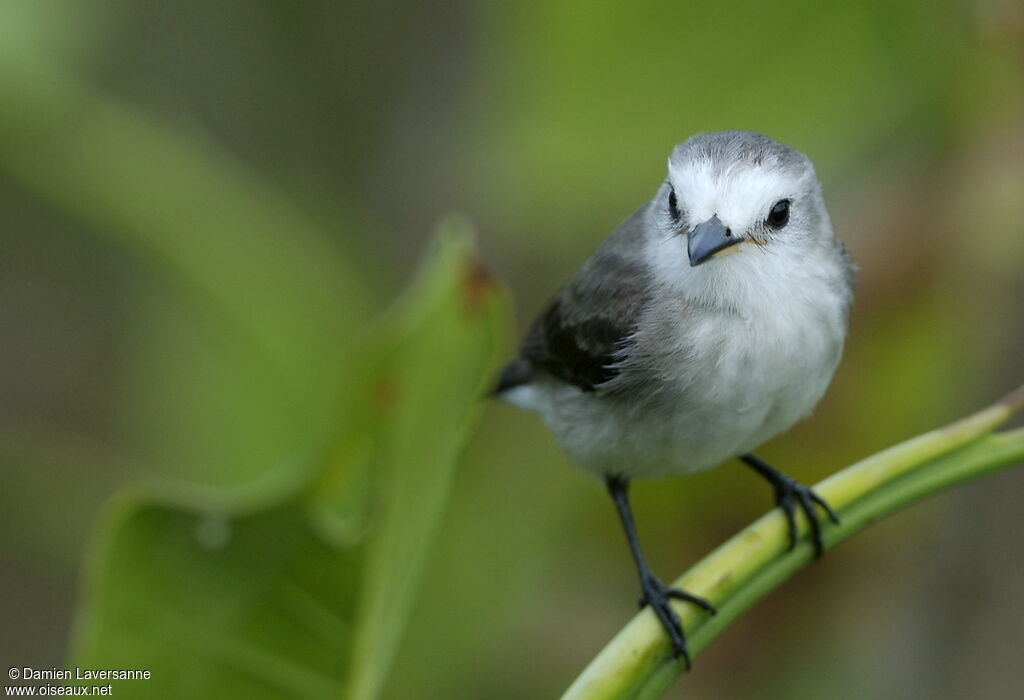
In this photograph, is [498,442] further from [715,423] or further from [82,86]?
[82,86]

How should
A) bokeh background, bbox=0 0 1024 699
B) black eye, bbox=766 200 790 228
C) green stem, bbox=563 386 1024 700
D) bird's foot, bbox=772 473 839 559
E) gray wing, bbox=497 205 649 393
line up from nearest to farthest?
green stem, bbox=563 386 1024 700 → bird's foot, bbox=772 473 839 559 → black eye, bbox=766 200 790 228 → gray wing, bbox=497 205 649 393 → bokeh background, bbox=0 0 1024 699

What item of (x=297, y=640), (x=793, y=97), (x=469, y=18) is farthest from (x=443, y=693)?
(x=469, y=18)

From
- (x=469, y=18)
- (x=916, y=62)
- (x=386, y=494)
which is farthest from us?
(x=469, y=18)

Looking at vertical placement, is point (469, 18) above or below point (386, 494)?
above

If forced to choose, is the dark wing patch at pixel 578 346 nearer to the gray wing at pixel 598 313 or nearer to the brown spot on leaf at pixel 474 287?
the gray wing at pixel 598 313

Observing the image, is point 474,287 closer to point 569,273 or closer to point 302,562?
point 302,562

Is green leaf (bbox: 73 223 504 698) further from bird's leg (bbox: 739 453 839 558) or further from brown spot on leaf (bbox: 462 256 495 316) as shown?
bird's leg (bbox: 739 453 839 558)

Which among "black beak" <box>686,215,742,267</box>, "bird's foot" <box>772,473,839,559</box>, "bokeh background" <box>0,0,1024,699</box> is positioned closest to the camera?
"bird's foot" <box>772,473,839,559</box>

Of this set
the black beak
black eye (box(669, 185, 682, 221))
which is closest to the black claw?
the black beak

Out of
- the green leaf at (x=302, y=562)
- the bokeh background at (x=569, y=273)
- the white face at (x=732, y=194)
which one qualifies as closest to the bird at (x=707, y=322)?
the white face at (x=732, y=194)
